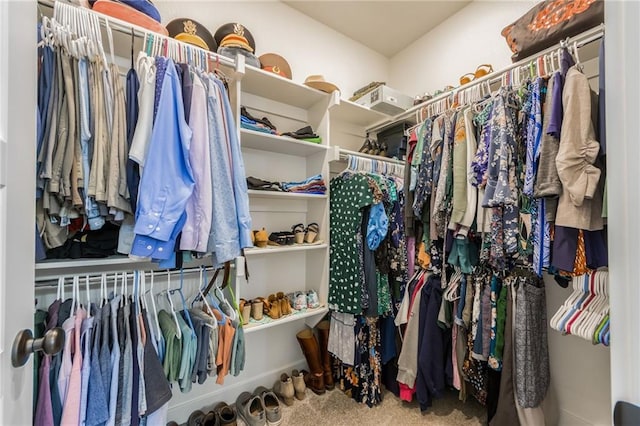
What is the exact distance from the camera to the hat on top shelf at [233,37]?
4.69ft

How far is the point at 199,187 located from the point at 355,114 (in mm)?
1505

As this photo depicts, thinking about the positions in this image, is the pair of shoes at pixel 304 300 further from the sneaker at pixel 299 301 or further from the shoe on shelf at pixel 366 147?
the shoe on shelf at pixel 366 147

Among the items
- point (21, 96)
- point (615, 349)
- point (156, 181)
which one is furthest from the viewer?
point (156, 181)

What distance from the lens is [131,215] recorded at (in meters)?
0.95

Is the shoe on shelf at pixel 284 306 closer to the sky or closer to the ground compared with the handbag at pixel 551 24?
closer to the ground

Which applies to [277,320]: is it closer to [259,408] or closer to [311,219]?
[259,408]

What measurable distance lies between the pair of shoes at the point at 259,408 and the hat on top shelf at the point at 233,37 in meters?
2.08

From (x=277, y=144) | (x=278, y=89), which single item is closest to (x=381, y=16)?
(x=278, y=89)

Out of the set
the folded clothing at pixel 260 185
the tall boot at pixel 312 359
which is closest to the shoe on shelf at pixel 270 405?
the tall boot at pixel 312 359

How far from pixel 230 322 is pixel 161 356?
29 cm

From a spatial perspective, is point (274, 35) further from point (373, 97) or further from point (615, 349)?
point (615, 349)

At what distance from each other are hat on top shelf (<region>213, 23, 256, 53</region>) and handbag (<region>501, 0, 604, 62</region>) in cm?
143

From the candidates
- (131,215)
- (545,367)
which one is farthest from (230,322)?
(545,367)

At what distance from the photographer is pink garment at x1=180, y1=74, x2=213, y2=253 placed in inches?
35.7
